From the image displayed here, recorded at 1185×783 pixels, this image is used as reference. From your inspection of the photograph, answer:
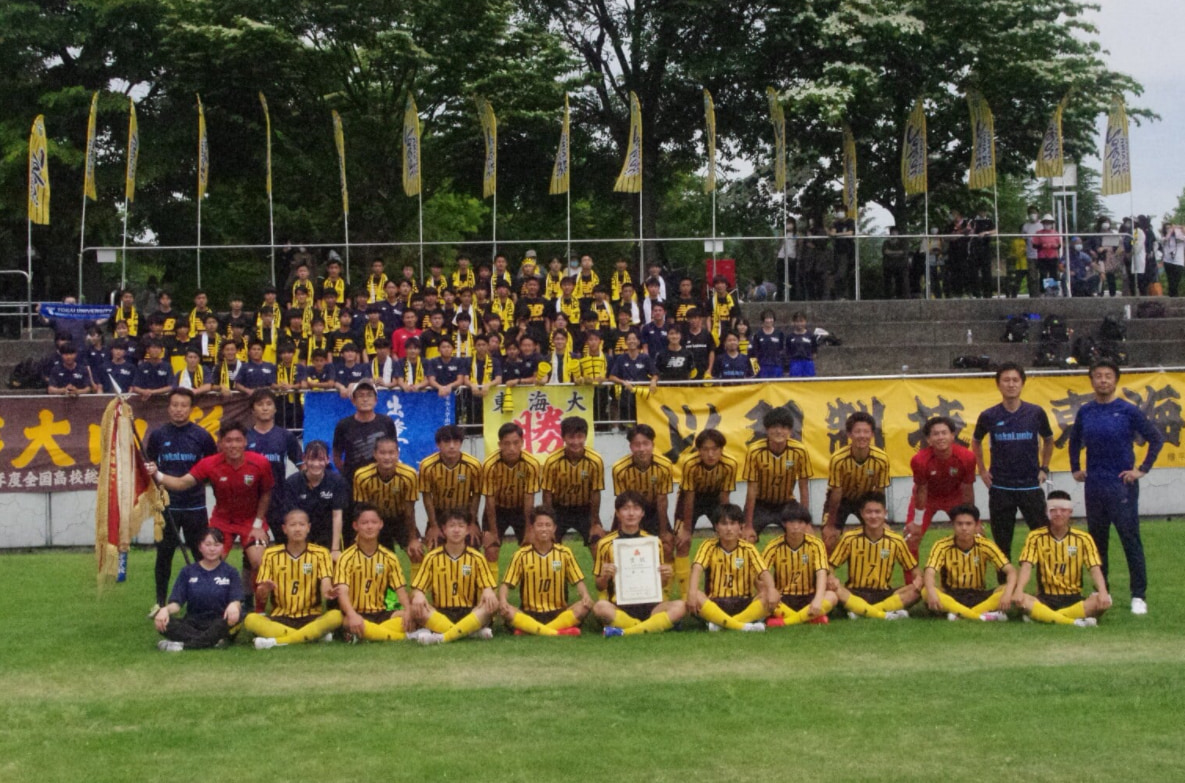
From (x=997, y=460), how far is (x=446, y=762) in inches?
273

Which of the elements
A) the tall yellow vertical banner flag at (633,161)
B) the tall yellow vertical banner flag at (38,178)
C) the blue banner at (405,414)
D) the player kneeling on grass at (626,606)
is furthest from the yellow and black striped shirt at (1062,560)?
the tall yellow vertical banner flag at (38,178)

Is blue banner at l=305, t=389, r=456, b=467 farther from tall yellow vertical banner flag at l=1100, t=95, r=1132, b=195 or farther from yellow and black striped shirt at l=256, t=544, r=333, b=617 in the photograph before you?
tall yellow vertical banner flag at l=1100, t=95, r=1132, b=195

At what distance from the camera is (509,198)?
34.3 meters

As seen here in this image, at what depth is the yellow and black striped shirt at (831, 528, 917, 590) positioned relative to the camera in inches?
453

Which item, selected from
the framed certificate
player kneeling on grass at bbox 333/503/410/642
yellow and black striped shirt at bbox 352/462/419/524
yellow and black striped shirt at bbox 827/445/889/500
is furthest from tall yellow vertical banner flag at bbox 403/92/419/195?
the framed certificate

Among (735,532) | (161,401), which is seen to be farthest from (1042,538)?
(161,401)

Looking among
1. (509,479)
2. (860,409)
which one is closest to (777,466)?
(509,479)

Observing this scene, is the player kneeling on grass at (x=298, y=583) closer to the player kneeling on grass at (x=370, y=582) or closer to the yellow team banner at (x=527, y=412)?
the player kneeling on grass at (x=370, y=582)

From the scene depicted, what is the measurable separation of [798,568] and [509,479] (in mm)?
2789

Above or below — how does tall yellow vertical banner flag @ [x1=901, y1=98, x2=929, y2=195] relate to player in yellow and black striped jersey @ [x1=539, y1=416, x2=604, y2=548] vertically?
above

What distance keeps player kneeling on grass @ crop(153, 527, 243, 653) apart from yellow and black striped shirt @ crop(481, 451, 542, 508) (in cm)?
256

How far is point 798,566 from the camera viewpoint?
37.0 ft

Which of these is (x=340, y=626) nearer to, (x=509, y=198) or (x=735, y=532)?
(x=735, y=532)

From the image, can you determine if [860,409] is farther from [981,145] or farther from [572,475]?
[981,145]
